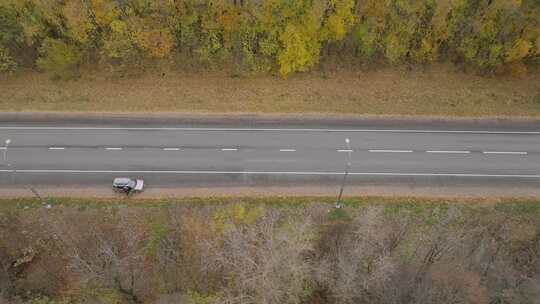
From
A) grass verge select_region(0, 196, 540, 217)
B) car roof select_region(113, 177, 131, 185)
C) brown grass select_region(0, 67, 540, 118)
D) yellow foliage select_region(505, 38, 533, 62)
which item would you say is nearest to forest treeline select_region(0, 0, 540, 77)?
yellow foliage select_region(505, 38, 533, 62)

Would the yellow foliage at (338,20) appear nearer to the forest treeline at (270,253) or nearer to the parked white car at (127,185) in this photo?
the forest treeline at (270,253)

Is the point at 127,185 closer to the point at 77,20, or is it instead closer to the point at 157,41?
the point at 157,41

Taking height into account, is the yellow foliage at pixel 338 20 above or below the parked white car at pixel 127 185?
above

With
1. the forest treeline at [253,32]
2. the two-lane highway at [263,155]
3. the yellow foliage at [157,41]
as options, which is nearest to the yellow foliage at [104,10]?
the forest treeline at [253,32]

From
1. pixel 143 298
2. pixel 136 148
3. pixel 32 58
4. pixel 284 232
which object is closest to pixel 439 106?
pixel 284 232

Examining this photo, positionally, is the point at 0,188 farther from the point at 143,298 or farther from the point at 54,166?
the point at 143,298

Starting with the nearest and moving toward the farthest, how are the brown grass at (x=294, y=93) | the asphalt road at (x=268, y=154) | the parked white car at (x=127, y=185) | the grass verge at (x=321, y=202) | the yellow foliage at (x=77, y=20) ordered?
the parked white car at (x=127, y=185) → the grass verge at (x=321, y=202) → the asphalt road at (x=268, y=154) → the yellow foliage at (x=77, y=20) → the brown grass at (x=294, y=93)

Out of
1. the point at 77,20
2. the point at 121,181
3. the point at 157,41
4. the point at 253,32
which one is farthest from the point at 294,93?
the point at 77,20
